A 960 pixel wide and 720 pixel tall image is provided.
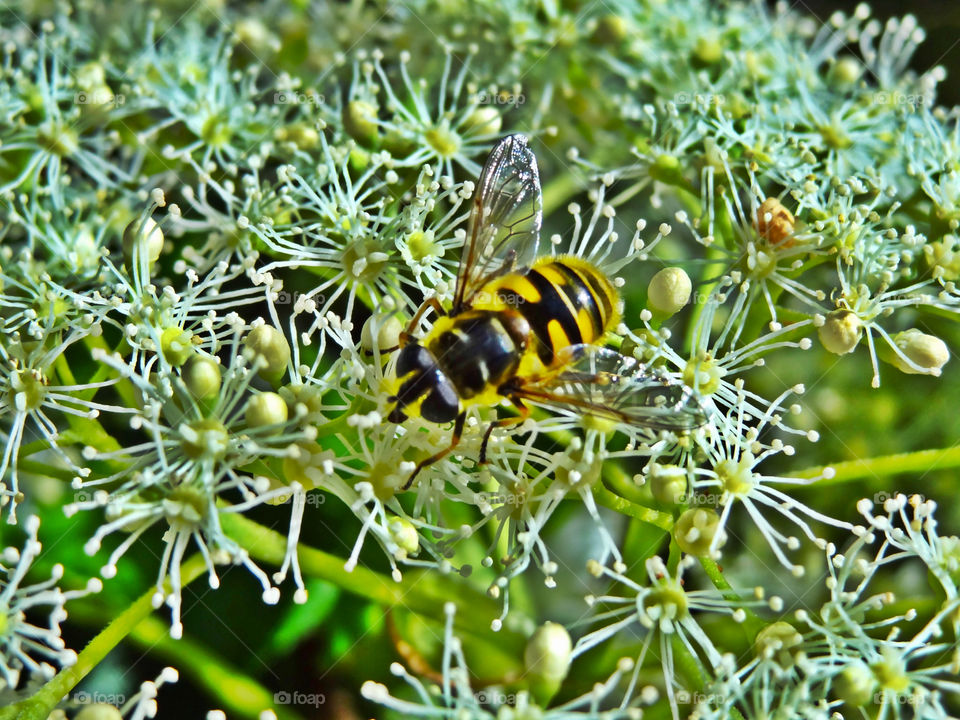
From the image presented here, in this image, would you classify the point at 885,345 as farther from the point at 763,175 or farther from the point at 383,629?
the point at 383,629

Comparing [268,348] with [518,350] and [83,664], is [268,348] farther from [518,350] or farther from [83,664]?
[83,664]

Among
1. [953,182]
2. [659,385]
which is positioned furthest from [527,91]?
[659,385]

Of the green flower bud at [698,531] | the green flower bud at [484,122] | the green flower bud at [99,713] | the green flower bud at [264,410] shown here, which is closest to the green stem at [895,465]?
the green flower bud at [698,531]

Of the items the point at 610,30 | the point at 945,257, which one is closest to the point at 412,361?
the point at 945,257

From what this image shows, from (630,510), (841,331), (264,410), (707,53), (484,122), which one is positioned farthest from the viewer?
(707,53)

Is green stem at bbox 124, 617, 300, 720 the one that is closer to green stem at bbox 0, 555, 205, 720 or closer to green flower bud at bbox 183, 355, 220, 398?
green stem at bbox 0, 555, 205, 720

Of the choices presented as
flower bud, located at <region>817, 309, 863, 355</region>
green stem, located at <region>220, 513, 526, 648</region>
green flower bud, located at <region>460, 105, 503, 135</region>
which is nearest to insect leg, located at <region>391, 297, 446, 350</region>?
green stem, located at <region>220, 513, 526, 648</region>
